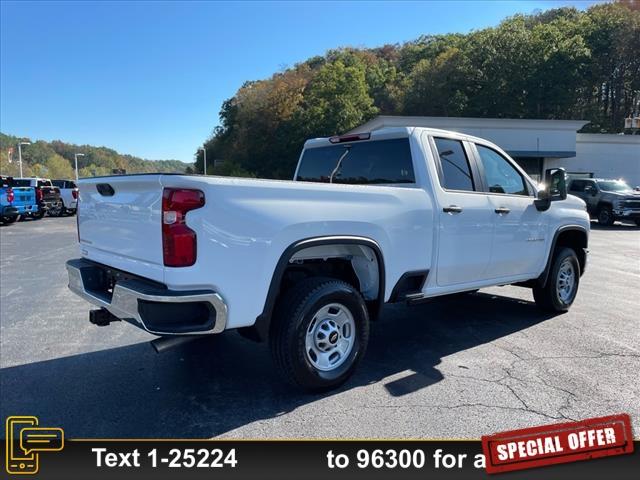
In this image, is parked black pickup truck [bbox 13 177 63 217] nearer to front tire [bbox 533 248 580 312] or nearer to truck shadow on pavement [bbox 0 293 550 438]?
truck shadow on pavement [bbox 0 293 550 438]

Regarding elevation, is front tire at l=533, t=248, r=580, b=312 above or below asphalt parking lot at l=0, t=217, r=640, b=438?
above

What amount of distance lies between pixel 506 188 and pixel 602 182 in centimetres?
1877

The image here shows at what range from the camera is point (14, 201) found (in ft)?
67.2

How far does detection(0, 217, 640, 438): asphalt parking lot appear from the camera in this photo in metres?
3.38

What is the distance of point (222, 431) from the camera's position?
10.7ft

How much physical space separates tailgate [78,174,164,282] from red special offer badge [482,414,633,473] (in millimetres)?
2417

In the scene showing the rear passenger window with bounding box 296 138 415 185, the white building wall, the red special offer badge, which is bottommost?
the red special offer badge

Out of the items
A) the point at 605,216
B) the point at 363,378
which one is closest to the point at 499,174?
the point at 363,378

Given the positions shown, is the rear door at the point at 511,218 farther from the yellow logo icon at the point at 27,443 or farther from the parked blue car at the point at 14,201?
the parked blue car at the point at 14,201

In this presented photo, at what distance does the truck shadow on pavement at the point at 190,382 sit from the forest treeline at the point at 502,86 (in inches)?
1712

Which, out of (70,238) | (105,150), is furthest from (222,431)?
(105,150)

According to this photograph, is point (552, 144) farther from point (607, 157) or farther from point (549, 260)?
point (549, 260)

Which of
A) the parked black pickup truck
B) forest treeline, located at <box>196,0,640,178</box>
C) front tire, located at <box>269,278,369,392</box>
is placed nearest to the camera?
front tire, located at <box>269,278,369,392</box>

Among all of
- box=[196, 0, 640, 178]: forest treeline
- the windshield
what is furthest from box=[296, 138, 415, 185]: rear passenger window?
box=[196, 0, 640, 178]: forest treeline
